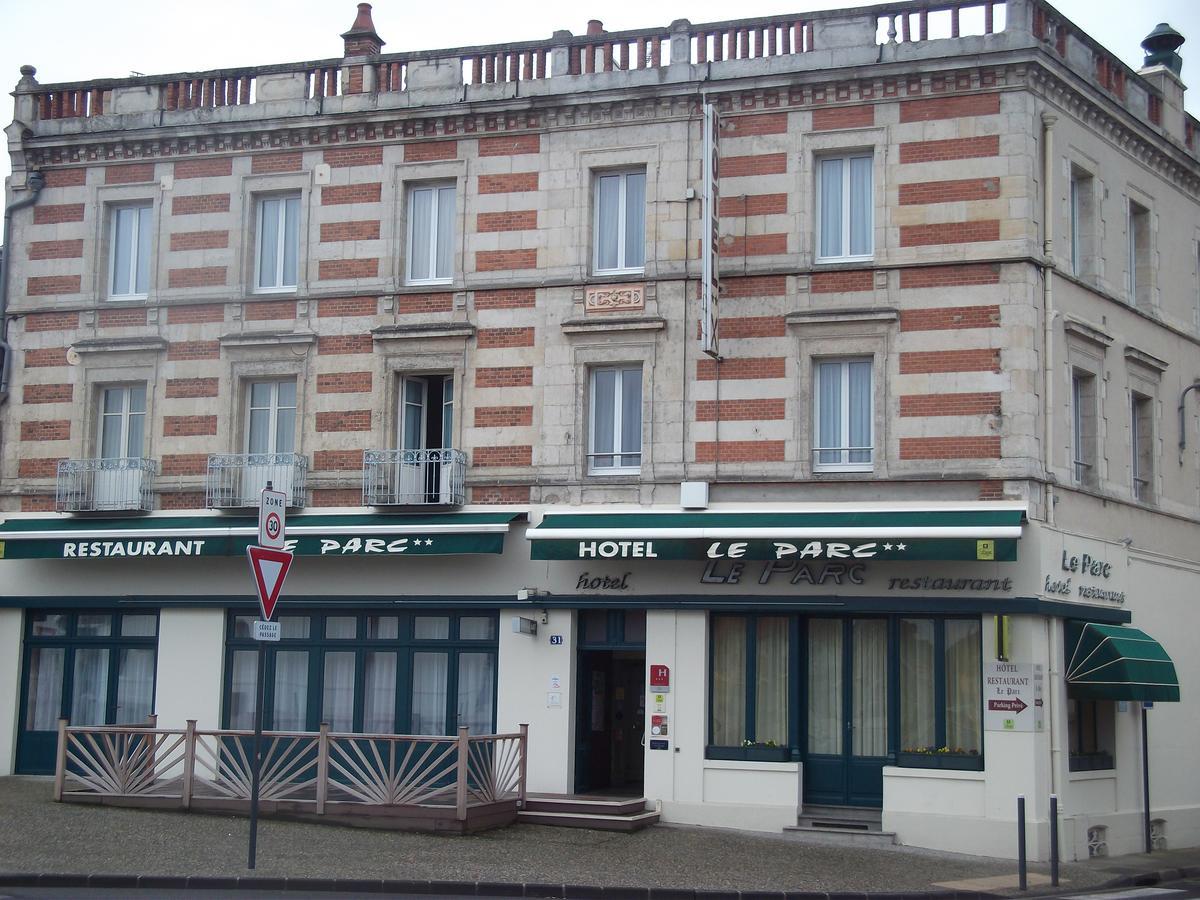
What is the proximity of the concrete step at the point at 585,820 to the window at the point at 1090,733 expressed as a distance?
19.0 ft

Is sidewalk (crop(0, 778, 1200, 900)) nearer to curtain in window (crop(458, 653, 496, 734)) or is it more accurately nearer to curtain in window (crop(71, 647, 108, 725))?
curtain in window (crop(458, 653, 496, 734))

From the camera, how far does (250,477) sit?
23969 millimetres

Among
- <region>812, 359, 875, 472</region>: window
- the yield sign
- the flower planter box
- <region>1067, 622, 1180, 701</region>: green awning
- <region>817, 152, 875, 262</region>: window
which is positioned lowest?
the flower planter box

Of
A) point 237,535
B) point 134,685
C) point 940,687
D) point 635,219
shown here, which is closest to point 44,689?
point 134,685

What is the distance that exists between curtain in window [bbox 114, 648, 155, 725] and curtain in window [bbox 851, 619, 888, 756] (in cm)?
1057

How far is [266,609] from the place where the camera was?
627 inches

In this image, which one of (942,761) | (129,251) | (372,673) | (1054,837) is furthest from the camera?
(129,251)

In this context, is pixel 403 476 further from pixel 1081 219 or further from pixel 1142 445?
pixel 1142 445

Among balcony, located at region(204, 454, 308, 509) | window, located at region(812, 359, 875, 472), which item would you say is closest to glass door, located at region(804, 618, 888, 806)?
window, located at region(812, 359, 875, 472)

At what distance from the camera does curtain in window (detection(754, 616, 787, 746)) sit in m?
21.6

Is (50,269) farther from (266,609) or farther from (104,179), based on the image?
(266,609)

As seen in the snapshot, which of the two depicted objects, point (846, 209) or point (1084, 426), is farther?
point (1084, 426)

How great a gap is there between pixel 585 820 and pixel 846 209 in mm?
9004

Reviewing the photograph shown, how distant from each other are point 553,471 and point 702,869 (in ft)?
22.5
